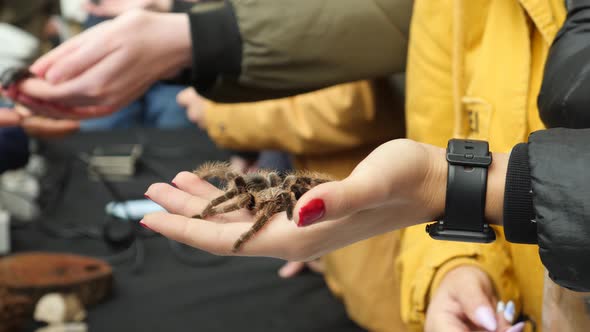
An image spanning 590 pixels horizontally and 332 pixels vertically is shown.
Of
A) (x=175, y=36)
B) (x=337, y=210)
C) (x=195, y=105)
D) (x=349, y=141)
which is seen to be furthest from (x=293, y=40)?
(x=195, y=105)

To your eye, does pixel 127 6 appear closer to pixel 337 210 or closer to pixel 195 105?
pixel 195 105

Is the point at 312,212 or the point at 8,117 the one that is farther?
the point at 8,117

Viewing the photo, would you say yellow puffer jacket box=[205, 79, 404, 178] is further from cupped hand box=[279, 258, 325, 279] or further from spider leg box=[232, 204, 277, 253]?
spider leg box=[232, 204, 277, 253]

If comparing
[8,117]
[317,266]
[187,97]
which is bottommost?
[317,266]


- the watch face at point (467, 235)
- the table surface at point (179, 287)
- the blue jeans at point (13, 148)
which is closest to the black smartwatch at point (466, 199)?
the watch face at point (467, 235)

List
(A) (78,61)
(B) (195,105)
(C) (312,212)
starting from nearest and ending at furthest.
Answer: (C) (312,212), (A) (78,61), (B) (195,105)

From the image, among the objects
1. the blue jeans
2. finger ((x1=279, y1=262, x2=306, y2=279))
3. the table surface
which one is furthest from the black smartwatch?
the blue jeans

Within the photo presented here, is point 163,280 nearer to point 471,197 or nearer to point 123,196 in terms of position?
point 123,196
